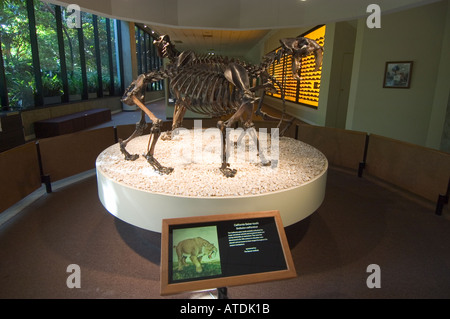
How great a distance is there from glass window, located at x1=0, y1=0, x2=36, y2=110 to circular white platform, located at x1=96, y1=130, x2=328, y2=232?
15.6ft

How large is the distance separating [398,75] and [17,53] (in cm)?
856

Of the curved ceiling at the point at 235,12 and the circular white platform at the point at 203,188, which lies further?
the curved ceiling at the point at 235,12

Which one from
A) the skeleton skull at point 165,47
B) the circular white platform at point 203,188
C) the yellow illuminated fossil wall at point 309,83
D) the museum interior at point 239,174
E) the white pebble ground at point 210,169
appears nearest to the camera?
the museum interior at point 239,174

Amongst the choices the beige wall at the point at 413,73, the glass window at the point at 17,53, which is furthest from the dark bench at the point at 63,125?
the beige wall at the point at 413,73

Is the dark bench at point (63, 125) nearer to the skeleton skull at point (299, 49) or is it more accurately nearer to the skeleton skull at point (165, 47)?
the skeleton skull at point (165, 47)

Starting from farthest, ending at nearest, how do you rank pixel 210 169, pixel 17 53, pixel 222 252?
1. pixel 17 53
2. pixel 210 169
3. pixel 222 252

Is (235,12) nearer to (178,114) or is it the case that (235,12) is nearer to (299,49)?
(178,114)

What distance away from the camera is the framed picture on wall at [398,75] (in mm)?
5531

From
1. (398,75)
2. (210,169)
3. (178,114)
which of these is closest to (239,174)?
(210,169)

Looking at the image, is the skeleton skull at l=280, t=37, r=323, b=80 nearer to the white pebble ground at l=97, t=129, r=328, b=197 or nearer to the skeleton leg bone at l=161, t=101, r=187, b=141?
the white pebble ground at l=97, t=129, r=328, b=197

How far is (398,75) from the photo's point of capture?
5.68 metres

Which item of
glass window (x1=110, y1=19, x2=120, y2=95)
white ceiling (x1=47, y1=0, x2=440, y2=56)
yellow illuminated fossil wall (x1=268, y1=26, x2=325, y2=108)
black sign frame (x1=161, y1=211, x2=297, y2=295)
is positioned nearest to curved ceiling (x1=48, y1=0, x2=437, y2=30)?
white ceiling (x1=47, y1=0, x2=440, y2=56)

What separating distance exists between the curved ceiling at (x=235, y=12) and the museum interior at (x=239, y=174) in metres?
0.03

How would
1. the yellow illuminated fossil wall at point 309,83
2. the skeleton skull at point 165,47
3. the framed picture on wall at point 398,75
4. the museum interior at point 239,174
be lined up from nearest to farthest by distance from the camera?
the museum interior at point 239,174
the skeleton skull at point 165,47
the framed picture on wall at point 398,75
the yellow illuminated fossil wall at point 309,83
